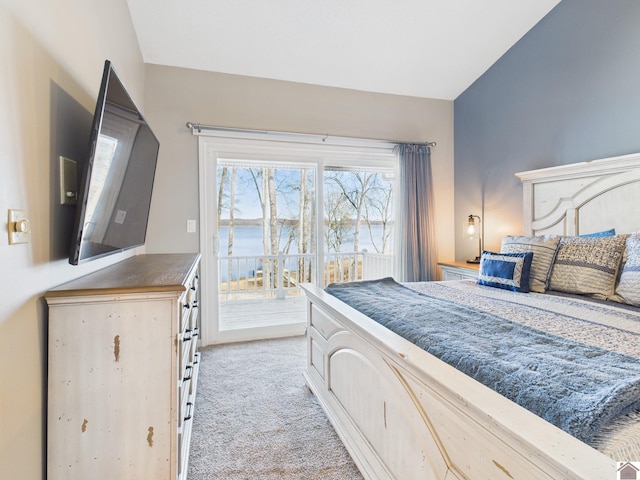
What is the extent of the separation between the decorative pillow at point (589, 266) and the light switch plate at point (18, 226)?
2583 mm

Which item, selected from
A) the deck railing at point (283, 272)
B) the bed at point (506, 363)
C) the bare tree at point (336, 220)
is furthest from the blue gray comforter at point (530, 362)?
the deck railing at point (283, 272)

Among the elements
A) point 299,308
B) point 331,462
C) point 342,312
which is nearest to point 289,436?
point 331,462

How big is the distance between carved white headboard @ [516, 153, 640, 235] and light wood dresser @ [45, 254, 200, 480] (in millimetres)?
2873

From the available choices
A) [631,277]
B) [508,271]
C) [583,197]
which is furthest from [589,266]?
[583,197]

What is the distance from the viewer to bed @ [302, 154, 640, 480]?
72 cm

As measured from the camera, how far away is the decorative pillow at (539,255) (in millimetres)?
2117

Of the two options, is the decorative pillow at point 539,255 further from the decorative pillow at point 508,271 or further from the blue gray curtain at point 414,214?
the blue gray curtain at point 414,214

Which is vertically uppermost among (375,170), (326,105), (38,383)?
(326,105)

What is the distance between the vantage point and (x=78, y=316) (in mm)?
1172

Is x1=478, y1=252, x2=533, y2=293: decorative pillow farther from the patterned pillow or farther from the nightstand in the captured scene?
the nightstand

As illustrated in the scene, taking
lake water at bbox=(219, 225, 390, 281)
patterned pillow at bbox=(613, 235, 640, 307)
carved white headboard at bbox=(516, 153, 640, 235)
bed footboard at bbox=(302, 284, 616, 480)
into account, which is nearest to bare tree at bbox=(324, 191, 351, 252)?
lake water at bbox=(219, 225, 390, 281)

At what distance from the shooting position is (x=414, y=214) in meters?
3.68

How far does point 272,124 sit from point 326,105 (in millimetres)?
615

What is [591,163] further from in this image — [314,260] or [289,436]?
[289,436]
